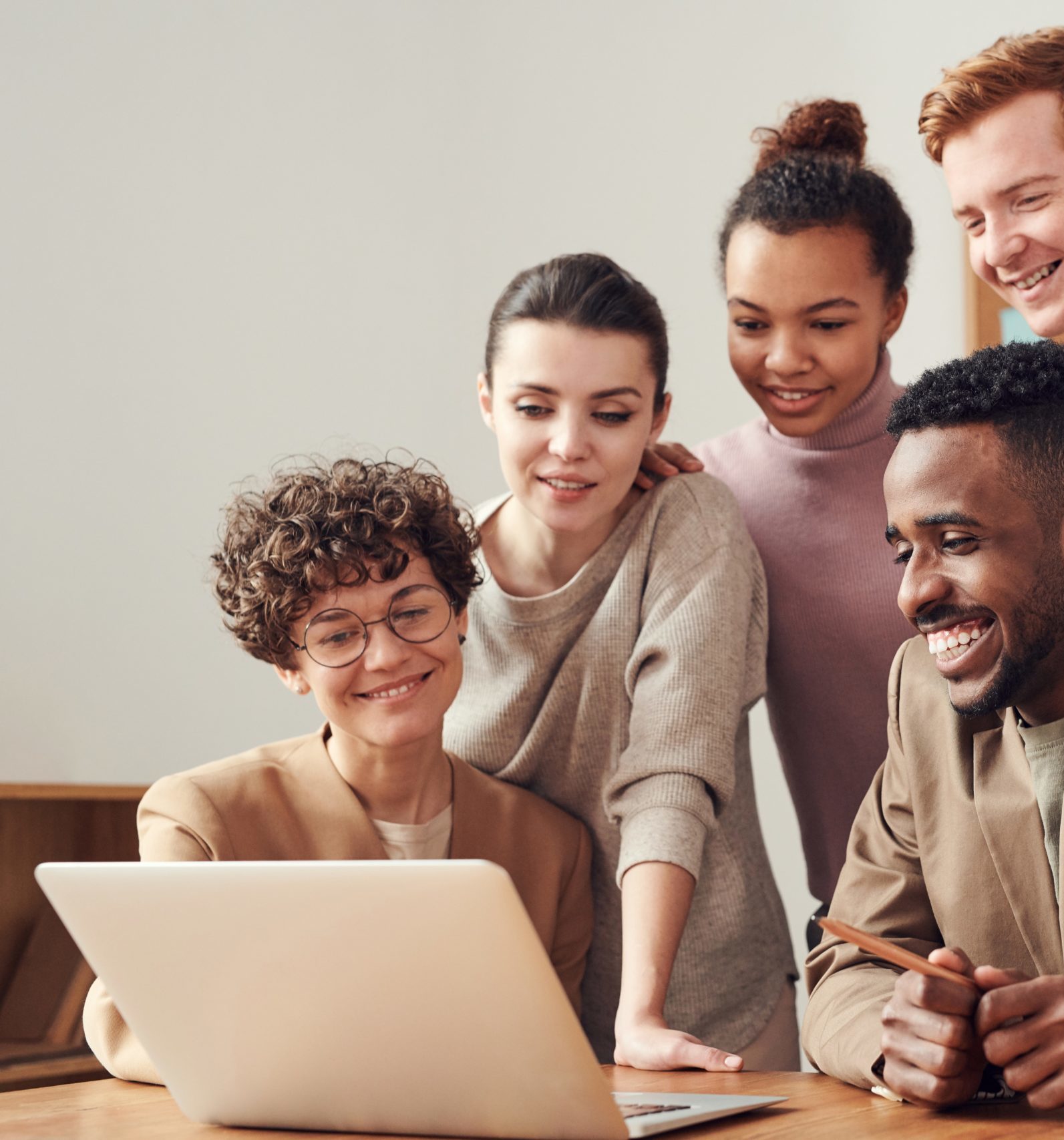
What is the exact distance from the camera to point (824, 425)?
2.16 m

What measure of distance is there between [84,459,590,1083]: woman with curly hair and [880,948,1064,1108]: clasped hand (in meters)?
0.75

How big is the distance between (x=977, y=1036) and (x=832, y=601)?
1.09 meters

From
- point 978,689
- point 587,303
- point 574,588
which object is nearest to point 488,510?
point 574,588

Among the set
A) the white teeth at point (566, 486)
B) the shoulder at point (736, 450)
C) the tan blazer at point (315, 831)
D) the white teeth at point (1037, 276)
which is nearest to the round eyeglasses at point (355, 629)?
the tan blazer at point (315, 831)

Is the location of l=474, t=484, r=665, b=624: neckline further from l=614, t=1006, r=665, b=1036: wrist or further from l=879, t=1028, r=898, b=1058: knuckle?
l=879, t=1028, r=898, b=1058: knuckle

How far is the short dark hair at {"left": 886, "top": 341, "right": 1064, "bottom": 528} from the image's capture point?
1326 millimetres

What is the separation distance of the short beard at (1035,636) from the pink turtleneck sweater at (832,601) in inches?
30.6

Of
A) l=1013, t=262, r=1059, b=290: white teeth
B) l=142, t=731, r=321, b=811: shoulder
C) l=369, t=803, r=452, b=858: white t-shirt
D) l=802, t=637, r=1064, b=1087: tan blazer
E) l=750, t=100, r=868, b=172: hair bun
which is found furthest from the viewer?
l=750, t=100, r=868, b=172: hair bun

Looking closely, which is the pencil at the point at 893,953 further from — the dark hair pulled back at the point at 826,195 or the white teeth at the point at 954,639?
the dark hair pulled back at the point at 826,195

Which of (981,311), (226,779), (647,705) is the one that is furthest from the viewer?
(981,311)

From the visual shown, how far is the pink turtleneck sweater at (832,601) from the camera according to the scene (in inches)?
83.0

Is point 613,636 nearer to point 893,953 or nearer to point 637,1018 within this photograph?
point 637,1018

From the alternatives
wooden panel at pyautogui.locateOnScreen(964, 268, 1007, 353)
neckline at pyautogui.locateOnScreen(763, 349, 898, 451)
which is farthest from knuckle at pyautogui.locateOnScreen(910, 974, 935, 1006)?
wooden panel at pyautogui.locateOnScreen(964, 268, 1007, 353)

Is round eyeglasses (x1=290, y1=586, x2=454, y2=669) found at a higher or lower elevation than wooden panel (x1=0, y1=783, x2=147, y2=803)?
higher
